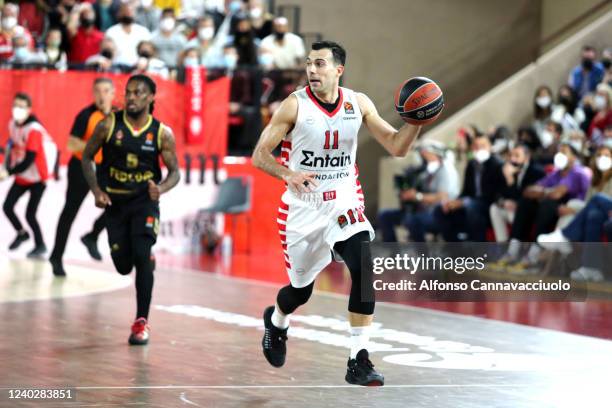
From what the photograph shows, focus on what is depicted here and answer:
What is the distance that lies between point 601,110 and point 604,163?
4.62 metres

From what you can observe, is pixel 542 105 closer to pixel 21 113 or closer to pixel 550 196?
pixel 550 196

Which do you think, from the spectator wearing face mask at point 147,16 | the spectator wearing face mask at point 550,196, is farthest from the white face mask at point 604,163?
the spectator wearing face mask at point 147,16

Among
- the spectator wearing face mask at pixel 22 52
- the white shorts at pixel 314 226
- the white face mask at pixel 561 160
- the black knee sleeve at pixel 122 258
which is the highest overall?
the spectator wearing face mask at pixel 22 52

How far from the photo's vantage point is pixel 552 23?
25625mm

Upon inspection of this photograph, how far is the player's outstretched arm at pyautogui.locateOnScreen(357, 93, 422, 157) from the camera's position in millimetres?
7807

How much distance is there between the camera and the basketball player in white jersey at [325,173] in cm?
778

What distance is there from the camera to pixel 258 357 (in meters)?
9.26

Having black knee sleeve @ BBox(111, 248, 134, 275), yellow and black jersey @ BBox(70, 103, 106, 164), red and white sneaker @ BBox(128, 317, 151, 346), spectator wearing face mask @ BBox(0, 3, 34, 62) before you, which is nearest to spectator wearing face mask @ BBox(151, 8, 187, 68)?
spectator wearing face mask @ BBox(0, 3, 34, 62)

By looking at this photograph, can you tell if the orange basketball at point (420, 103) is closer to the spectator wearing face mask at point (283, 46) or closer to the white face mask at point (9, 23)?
the white face mask at point (9, 23)

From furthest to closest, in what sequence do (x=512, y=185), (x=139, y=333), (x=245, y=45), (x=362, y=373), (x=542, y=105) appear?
(x=245, y=45)
(x=542, y=105)
(x=512, y=185)
(x=139, y=333)
(x=362, y=373)

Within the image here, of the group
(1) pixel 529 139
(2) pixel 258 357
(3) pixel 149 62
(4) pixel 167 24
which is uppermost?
(4) pixel 167 24

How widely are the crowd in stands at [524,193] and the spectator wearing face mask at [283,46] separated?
3937mm

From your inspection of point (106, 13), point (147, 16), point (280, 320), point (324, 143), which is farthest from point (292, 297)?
point (147, 16)

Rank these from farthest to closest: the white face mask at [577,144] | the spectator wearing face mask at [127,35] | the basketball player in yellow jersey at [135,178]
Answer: the spectator wearing face mask at [127,35] → the white face mask at [577,144] → the basketball player in yellow jersey at [135,178]
